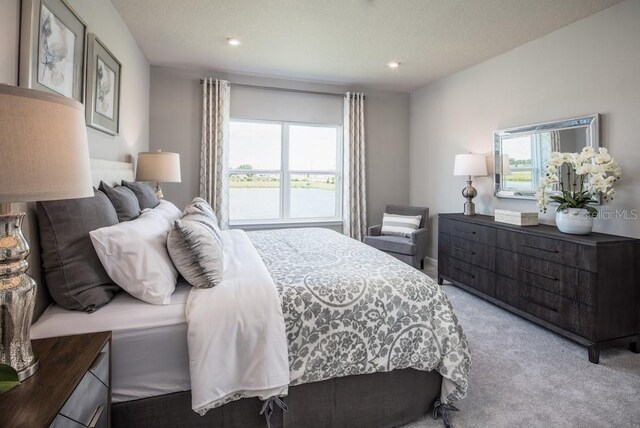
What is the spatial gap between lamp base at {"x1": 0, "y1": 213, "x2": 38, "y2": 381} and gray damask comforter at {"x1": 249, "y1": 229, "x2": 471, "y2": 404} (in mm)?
879

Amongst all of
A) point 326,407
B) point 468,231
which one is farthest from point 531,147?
point 326,407

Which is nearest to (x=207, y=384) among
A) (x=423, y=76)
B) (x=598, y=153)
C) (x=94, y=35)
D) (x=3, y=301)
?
(x=3, y=301)

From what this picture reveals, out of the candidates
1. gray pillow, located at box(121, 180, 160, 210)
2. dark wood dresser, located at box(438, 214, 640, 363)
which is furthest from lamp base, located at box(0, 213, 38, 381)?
dark wood dresser, located at box(438, 214, 640, 363)

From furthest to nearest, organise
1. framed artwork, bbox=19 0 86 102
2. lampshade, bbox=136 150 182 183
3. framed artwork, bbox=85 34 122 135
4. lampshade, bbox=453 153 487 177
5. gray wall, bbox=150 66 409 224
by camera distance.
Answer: gray wall, bbox=150 66 409 224 < lampshade, bbox=453 153 487 177 < lampshade, bbox=136 150 182 183 < framed artwork, bbox=85 34 122 135 < framed artwork, bbox=19 0 86 102

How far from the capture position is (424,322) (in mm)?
1677

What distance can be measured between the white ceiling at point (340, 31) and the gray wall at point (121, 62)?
0.64 ft

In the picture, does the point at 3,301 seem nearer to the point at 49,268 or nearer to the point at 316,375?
the point at 49,268

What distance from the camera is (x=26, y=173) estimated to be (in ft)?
2.70

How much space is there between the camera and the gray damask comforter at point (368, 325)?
4.98ft

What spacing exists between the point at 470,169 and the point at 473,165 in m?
0.05

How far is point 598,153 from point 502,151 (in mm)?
1041

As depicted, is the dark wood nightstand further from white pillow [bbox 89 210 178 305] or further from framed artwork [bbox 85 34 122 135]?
framed artwork [bbox 85 34 122 135]

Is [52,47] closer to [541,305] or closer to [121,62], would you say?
[121,62]

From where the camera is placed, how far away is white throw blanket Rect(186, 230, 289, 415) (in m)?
1.33
